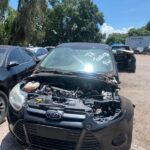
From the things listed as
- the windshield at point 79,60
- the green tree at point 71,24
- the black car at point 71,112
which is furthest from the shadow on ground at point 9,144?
the green tree at point 71,24

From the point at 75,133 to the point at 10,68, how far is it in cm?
334

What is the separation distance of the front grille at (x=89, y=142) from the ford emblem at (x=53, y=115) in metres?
0.46

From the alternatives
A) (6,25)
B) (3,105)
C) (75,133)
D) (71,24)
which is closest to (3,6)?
(6,25)

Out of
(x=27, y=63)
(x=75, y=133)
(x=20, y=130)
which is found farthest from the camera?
(x=27, y=63)

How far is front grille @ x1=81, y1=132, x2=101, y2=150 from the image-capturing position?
407cm

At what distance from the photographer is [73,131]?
13.3 feet

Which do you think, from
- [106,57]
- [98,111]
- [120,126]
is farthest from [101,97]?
[106,57]

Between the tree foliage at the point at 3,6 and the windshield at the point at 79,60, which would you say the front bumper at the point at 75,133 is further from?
the tree foliage at the point at 3,6

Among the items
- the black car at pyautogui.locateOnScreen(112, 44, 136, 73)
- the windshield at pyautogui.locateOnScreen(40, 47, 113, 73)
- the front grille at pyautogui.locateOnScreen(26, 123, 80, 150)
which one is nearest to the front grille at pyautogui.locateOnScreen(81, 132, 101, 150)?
the front grille at pyautogui.locateOnScreen(26, 123, 80, 150)

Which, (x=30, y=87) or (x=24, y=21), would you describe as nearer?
(x=30, y=87)

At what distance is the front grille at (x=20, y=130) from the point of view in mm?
4344

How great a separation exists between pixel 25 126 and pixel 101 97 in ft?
4.47

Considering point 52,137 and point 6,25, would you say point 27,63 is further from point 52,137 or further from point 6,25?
point 6,25

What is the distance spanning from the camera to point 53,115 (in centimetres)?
420
